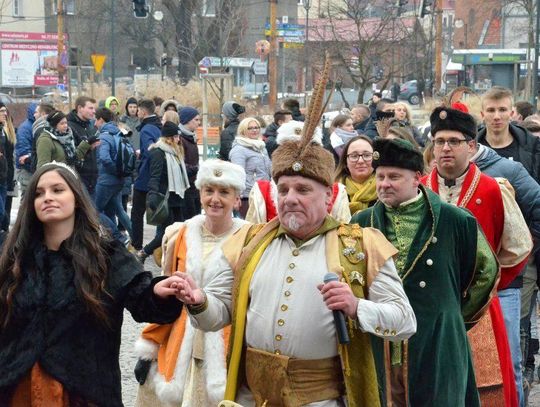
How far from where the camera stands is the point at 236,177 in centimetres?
659

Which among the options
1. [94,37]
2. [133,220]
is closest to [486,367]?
[133,220]

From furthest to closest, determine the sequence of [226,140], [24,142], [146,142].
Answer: [226,140], [24,142], [146,142]

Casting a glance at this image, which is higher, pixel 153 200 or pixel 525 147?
pixel 525 147

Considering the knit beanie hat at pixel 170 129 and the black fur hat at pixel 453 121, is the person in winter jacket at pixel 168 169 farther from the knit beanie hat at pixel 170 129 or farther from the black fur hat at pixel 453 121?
the black fur hat at pixel 453 121

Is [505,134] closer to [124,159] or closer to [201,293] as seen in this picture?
[201,293]

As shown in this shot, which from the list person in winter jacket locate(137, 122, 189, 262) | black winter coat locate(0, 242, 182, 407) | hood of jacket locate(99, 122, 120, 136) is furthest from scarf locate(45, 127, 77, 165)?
black winter coat locate(0, 242, 182, 407)

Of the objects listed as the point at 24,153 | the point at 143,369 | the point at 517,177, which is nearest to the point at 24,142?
the point at 24,153

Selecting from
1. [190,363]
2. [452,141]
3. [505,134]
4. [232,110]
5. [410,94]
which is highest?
[452,141]

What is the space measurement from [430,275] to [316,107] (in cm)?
152

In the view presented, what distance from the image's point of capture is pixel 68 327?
4438 mm

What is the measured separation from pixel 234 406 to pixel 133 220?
10.2m

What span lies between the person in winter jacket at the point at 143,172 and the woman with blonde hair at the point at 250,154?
3.91 feet

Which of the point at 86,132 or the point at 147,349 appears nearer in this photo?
the point at 147,349

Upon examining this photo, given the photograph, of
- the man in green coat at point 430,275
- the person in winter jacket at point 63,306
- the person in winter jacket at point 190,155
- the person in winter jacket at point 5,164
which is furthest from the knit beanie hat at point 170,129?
the person in winter jacket at point 63,306
